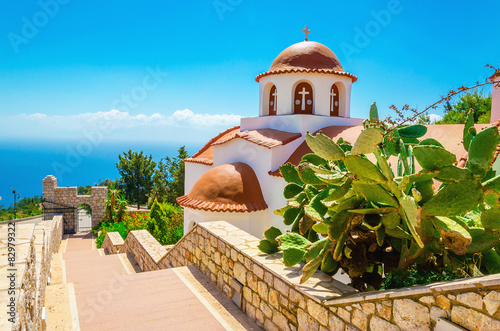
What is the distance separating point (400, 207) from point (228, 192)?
7061mm

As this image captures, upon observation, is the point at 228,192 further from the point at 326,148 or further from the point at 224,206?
the point at 326,148

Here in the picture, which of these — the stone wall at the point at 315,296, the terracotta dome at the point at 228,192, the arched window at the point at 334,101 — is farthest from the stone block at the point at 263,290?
the arched window at the point at 334,101

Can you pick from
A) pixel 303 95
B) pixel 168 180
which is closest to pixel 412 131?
pixel 303 95

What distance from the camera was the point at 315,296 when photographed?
2637mm

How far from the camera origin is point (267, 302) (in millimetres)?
3281

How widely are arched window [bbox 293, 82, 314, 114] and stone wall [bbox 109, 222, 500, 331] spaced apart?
669 cm

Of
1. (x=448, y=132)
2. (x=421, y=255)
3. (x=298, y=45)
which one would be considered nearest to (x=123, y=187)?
(x=298, y=45)

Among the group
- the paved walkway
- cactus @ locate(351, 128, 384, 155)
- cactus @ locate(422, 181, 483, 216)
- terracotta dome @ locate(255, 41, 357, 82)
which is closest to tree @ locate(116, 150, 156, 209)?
terracotta dome @ locate(255, 41, 357, 82)

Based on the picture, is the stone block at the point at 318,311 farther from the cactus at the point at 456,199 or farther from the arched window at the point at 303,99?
the arched window at the point at 303,99

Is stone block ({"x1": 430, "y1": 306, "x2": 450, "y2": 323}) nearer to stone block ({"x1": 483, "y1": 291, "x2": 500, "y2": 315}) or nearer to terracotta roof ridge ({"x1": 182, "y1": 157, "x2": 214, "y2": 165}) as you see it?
stone block ({"x1": 483, "y1": 291, "x2": 500, "y2": 315})

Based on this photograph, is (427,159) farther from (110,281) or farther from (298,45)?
(298,45)

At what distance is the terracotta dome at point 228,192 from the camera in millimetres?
9031

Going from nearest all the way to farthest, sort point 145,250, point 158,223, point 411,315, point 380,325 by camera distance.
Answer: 1. point 411,315
2. point 380,325
3. point 145,250
4. point 158,223

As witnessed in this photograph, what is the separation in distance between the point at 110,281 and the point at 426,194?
3.83m
